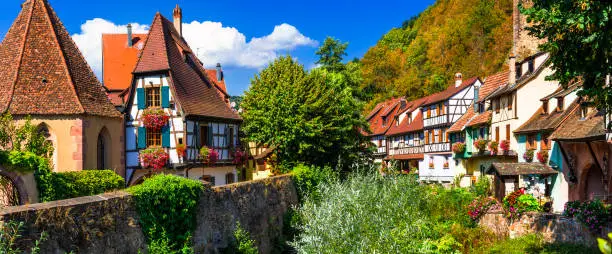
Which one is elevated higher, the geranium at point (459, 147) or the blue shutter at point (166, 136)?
the blue shutter at point (166, 136)

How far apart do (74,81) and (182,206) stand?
39.2 ft

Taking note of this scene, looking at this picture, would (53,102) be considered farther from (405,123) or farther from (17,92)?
(405,123)

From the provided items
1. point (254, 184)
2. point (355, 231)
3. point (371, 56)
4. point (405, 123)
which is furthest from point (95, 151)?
point (371, 56)

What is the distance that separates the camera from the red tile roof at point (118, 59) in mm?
32469

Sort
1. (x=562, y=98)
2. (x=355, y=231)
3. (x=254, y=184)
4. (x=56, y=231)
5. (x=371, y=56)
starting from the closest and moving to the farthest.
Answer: (x=56, y=231) < (x=355, y=231) < (x=254, y=184) < (x=562, y=98) < (x=371, y=56)

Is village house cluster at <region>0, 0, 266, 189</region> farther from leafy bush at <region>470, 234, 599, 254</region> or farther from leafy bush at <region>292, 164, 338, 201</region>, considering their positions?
leafy bush at <region>470, 234, 599, 254</region>

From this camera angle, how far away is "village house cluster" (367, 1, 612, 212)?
2134cm

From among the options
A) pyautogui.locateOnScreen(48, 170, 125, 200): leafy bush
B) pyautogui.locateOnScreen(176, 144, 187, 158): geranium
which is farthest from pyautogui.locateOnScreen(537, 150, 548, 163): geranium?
pyautogui.locateOnScreen(48, 170, 125, 200): leafy bush

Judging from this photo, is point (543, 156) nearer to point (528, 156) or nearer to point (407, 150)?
point (528, 156)

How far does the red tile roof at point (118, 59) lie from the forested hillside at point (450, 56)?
40.9 metres

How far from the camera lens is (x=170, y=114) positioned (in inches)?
1050

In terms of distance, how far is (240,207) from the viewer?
17844 millimetres

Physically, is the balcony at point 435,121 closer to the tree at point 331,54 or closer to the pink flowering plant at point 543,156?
the tree at point 331,54

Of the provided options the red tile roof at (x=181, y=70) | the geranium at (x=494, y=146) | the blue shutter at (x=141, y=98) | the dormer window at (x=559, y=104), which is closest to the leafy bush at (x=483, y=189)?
the geranium at (x=494, y=146)
